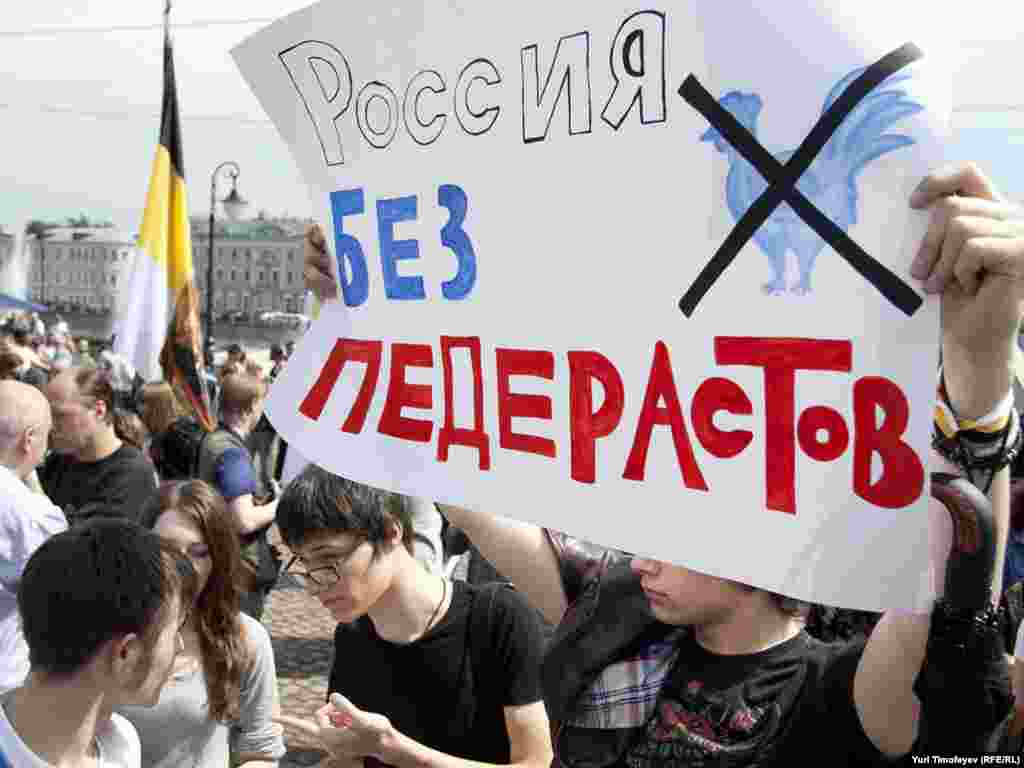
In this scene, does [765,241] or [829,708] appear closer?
[765,241]

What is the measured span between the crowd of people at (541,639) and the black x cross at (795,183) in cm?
6

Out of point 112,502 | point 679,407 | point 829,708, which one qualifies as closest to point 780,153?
point 679,407

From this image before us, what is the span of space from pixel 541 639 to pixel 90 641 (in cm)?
91

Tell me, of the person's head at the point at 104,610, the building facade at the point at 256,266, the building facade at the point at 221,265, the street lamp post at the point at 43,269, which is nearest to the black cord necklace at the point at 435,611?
the person's head at the point at 104,610

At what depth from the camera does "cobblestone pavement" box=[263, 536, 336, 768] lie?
5.19m

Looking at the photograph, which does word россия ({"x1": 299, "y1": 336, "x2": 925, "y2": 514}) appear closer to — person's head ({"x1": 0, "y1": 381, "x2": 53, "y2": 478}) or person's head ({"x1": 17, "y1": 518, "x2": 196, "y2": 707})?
person's head ({"x1": 17, "y1": 518, "x2": 196, "y2": 707})

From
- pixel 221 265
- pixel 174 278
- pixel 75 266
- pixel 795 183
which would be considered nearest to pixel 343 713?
pixel 795 183

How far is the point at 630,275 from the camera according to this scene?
1616 mm

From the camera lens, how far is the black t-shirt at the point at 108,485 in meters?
A: 4.63

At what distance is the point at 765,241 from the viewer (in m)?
1.42

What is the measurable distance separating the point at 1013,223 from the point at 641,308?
0.54 m

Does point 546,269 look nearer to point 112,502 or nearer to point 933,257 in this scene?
point 933,257

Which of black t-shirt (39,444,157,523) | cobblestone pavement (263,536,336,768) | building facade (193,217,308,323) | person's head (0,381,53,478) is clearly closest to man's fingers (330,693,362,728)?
person's head (0,381,53,478)

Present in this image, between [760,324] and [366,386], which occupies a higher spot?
[760,324]
